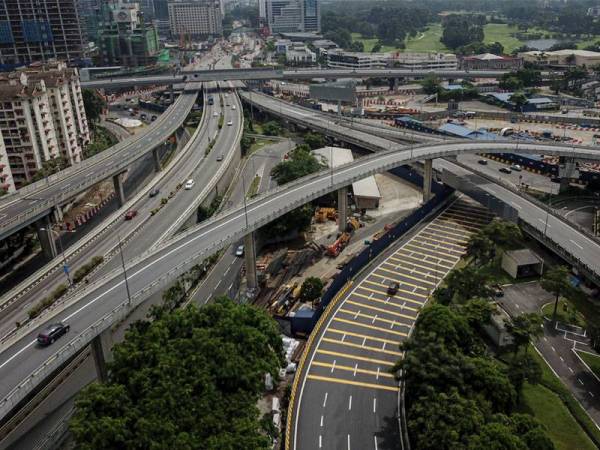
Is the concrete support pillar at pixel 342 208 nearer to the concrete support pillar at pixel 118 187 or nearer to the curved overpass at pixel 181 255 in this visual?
the curved overpass at pixel 181 255

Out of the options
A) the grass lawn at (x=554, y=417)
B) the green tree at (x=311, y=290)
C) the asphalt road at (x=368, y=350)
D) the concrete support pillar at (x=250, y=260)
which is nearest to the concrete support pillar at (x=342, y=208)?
the asphalt road at (x=368, y=350)

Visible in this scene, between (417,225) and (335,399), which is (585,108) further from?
(335,399)

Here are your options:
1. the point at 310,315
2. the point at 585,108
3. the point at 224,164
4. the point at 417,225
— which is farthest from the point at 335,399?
the point at 585,108

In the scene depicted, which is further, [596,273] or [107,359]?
[596,273]

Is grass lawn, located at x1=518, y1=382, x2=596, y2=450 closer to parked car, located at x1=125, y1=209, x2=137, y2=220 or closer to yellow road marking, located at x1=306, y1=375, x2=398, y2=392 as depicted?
yellow road marking, located at x1=306, y1=375, x2=398, y2=392

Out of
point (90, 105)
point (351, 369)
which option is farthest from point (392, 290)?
point (90, 105)

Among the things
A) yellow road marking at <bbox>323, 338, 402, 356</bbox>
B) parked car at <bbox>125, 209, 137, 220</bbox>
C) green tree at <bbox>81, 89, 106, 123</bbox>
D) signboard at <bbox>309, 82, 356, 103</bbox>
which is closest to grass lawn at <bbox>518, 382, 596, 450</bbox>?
yellow road marking at <bbox>323, 338, 402, 356</bbox>
